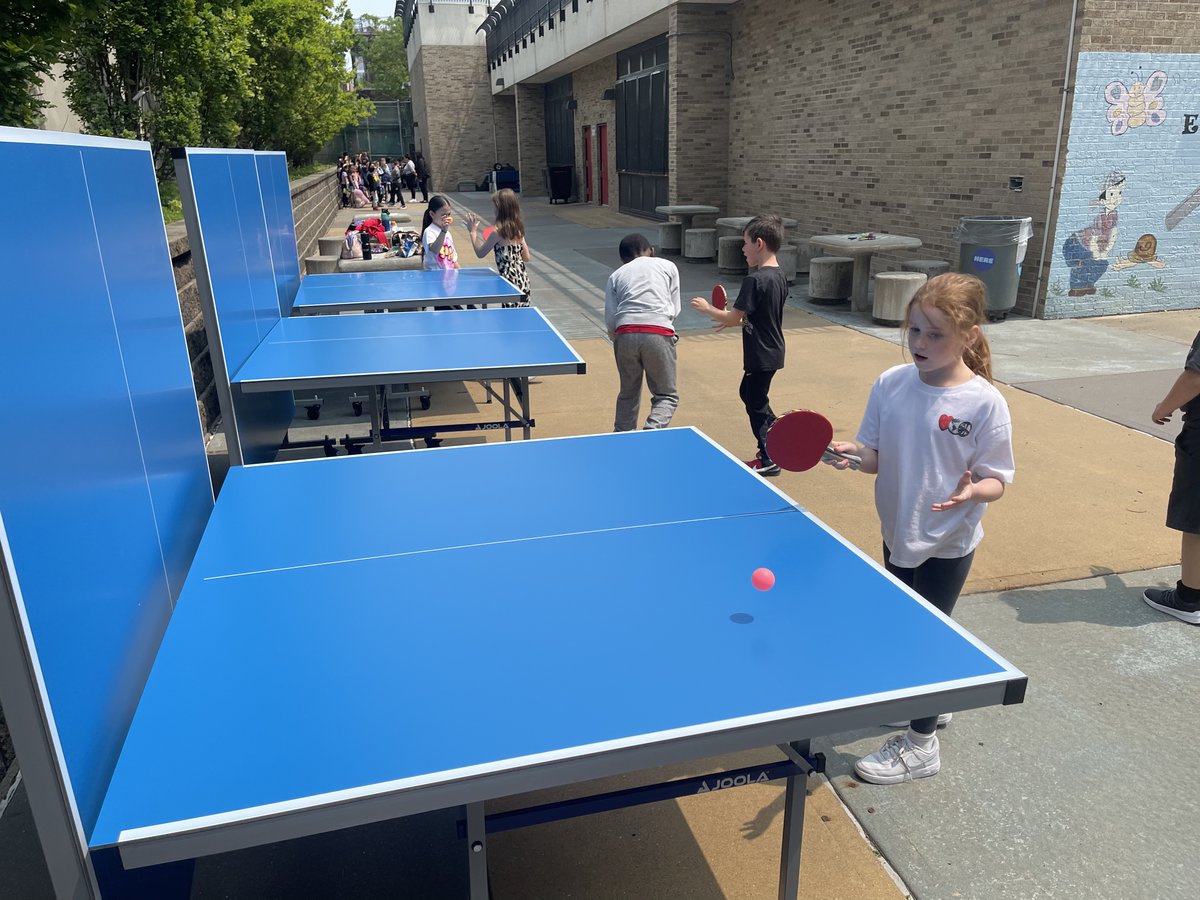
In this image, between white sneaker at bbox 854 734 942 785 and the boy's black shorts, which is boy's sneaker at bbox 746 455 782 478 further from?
white sneaker at bbox 854 734 942 785

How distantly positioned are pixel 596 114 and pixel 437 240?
71.0 ft

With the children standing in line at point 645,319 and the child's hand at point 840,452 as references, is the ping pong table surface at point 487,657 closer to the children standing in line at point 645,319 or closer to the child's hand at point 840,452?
the child's hand at point 840,452

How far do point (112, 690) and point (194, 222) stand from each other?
2.89m

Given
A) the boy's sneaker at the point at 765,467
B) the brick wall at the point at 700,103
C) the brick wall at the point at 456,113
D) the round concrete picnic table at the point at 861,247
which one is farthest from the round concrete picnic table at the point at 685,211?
the brick wall at the point at 456,113

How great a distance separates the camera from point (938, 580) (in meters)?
3.06

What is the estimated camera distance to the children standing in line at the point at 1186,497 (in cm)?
387

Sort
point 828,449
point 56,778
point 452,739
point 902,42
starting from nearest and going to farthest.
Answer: point 56,778, point 452,739, point 828,449, point 902,42

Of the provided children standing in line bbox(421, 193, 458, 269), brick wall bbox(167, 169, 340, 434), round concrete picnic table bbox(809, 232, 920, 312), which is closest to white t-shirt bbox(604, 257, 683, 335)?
brick wall bbox(167, 169, 340, 434)

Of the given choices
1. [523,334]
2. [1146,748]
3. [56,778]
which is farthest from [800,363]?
[56,778]

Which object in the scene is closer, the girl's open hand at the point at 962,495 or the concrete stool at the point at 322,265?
the girl's open hand at the point at 962,495

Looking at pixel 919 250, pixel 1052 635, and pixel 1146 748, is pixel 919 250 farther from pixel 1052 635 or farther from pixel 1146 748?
pixel 1146 748

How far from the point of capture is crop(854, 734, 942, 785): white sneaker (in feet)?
10.3

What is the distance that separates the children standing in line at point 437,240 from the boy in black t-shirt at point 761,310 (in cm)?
437

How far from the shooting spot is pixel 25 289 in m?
1.79
